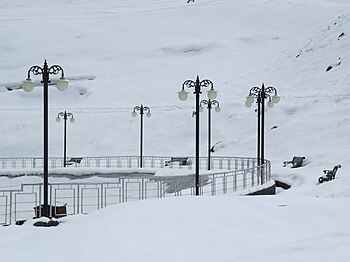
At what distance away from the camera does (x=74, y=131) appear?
136 feet

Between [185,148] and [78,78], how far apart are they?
26004 mm

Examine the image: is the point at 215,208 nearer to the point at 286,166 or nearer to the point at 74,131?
the point at 286,166

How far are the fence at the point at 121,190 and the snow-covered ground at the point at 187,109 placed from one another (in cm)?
185

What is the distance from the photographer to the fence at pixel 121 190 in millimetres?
16325

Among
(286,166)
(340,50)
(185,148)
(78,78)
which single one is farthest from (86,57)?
(286,166)

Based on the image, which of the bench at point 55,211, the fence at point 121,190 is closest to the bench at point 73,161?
the fence at point 121,190

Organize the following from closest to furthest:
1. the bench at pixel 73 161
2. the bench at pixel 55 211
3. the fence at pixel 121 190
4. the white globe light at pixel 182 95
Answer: the bench at pixel 55 211
the fence at pixel 121 190
the white globe light at pixel 182 95
the bench at pixel 73 161

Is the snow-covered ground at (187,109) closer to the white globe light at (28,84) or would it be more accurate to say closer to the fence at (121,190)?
the fence at (121,190)

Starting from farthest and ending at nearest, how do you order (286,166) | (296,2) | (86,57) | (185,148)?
(296,2)
(86,57)
(185,148)
(286,166)

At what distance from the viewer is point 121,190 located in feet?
73.1

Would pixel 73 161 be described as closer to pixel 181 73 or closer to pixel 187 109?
pixel 187 109

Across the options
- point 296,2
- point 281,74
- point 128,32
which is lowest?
point 281,74

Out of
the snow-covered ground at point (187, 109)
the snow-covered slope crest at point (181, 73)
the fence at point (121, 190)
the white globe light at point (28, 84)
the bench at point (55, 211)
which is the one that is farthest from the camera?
the snow-covered slope crest at point (181, 73)

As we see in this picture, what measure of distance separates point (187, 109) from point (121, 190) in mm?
20962
